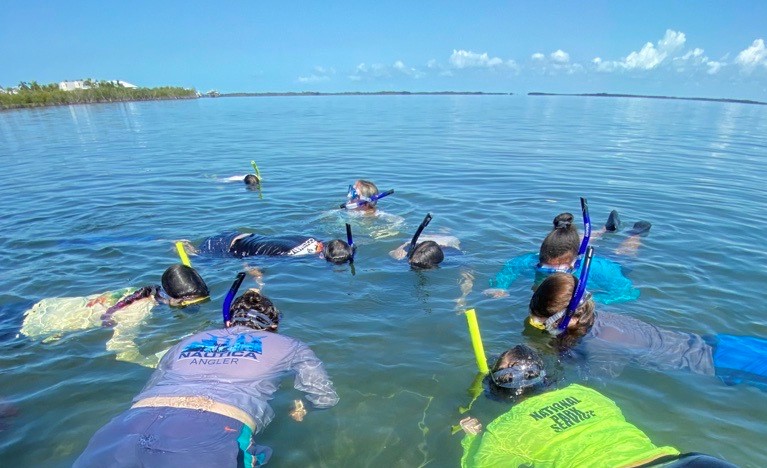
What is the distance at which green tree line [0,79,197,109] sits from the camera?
73312 millimetres

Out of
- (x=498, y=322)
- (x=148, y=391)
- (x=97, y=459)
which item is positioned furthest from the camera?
(x=498, y=322)

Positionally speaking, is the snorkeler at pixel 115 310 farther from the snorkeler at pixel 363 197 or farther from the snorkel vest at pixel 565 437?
the snorkeler at pixel 363 197

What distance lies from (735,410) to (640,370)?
0.76 meters

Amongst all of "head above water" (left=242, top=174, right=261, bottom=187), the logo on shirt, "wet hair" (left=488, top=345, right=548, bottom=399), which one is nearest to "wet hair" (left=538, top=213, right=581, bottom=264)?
"wet hair" (left=488, top=345, right=548, bottom=399)

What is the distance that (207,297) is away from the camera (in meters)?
6.03

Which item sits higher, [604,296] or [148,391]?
[148,391]

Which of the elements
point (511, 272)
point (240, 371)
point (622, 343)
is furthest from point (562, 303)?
point (240, 371)

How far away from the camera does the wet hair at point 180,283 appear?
17.9 feet

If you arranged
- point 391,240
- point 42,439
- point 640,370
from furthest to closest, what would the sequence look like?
point 391,240 → point 640,370 → point 42,439

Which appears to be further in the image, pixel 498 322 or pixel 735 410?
pixel 498 322

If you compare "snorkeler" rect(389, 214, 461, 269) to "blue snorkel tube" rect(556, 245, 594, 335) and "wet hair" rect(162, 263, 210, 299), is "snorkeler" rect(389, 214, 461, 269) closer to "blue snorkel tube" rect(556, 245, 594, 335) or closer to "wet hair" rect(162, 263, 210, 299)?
"blue snorkel tube" rect(556, 245, 594, 335)

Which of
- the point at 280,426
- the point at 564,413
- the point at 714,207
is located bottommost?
the point at 714,207

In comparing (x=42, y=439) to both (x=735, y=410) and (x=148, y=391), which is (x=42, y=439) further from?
(x=735, y=410)

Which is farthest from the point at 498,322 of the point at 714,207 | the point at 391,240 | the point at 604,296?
the point at 714,207
